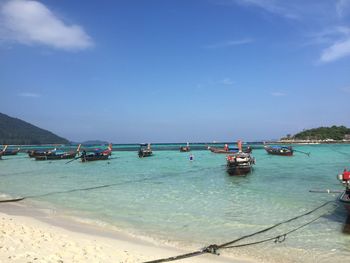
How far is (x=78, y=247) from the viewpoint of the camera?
10.2 metres

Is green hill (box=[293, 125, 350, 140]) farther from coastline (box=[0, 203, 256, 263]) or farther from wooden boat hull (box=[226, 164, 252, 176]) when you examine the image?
coastline (box=[0, 203, 256, 263])

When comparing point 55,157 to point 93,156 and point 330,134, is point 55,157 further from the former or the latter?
point 330,134

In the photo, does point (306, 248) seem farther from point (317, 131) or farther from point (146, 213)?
point (317, 131)

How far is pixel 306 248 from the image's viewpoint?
1205 cm

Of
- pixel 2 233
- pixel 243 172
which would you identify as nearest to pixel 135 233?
pixel 2 233

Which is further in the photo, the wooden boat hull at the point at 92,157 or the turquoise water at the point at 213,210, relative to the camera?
Result: the wooden boat hull at the point at 92,157

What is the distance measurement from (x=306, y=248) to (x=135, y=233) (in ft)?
18.6

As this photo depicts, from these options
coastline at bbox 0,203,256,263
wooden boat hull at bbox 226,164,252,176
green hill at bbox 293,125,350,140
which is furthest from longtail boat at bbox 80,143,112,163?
green hill at bbox 293,125,350,140

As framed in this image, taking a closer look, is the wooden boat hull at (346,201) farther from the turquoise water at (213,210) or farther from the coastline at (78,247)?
the coastline at (78,247)

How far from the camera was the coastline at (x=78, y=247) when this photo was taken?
9.05 m

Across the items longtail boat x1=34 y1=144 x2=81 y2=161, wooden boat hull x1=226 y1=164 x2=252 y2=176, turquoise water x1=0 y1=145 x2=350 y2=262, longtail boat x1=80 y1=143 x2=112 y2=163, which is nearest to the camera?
turquoise water x1=0 y1=145 x2=350 y2=262

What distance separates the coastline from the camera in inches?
356

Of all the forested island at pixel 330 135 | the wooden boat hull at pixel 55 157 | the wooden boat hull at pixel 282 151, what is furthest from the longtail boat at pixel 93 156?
the forested island at pixel 330 135

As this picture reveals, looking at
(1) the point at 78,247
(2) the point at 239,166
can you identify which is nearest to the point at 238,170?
(2) the point at 239,166
